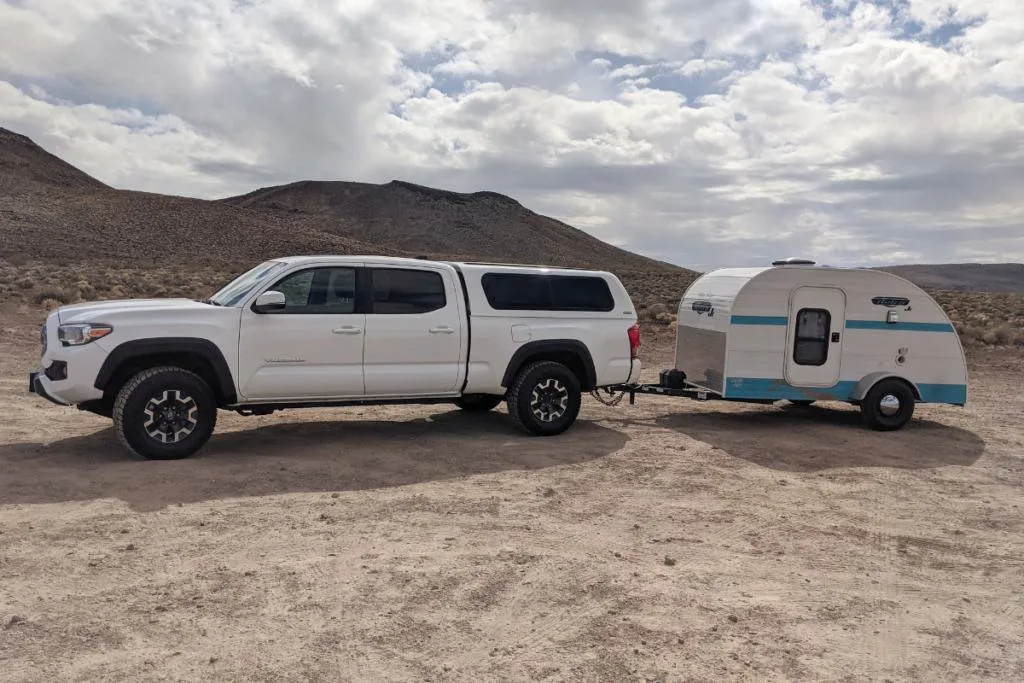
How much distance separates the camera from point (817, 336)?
33.6 ft

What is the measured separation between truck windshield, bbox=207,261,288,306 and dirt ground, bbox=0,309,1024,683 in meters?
1.45

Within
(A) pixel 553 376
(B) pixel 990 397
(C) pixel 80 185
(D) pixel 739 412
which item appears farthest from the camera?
(C) pixel 80 185

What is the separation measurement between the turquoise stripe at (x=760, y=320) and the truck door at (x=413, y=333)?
3469mm

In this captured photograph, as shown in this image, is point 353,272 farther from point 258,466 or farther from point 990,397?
point 990,397

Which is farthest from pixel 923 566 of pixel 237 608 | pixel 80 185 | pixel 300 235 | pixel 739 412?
pixel 80 185

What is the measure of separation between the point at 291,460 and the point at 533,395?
2.75 m

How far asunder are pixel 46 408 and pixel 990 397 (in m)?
14.1

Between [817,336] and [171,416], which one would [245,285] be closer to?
[171,416]

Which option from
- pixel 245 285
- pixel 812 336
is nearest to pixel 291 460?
pixel 245 285

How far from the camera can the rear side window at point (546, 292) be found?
907 centimetres

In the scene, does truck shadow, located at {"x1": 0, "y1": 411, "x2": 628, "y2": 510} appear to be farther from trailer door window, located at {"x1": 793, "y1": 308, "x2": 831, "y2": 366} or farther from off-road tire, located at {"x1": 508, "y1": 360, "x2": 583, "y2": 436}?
trailer door window, located at {"x1": 793, "y1": 308, "x2": 831, "y2": 366}

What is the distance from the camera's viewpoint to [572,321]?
929 cm

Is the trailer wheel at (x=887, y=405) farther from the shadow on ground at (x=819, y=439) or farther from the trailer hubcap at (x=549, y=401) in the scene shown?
the trailer hubcap at (x=549, y=401)

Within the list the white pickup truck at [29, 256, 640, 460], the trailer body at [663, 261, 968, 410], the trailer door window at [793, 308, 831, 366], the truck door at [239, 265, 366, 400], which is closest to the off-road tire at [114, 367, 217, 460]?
the white pickup truck at [29, 256, 640, 460]
